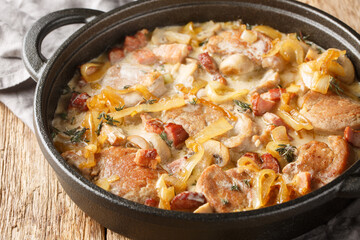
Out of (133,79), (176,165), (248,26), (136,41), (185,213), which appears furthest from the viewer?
(248,26)

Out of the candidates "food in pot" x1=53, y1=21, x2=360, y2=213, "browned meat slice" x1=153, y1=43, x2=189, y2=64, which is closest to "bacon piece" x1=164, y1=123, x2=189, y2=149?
"food in pot" x1=53, y1=21, x2=360, y2=213

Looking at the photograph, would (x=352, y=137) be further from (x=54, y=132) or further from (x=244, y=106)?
(x=54, y=132)

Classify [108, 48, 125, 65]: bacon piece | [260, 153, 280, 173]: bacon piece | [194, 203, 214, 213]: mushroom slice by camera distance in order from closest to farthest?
[194, 203, 214, 213]: mushroom slice → [260, 153, 280, 173]: bacon piece → [108, 48, 125, 65]: bacon piece

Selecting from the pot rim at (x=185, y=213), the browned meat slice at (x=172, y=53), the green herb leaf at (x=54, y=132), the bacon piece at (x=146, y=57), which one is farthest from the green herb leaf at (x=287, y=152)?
the green herb leaf at (x=54, y=132)

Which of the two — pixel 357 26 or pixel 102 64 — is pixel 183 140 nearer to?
pixel 102 64

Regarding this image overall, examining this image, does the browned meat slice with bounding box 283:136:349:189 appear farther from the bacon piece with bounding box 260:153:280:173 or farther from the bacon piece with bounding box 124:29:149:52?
the bacon piece with bounding box 124:29:149:52

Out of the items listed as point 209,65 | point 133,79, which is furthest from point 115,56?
point 209,65

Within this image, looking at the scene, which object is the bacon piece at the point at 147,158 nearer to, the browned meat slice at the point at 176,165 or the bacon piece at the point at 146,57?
the browned meat slice at the point at 176,165

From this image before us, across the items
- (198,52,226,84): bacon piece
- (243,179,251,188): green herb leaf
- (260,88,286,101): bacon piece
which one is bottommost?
(243,179,251,188): green herb leaf
